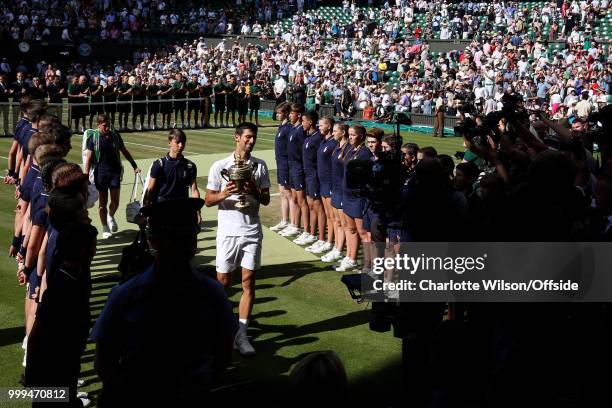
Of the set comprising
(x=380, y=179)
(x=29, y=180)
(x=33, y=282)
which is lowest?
(x=33, y=282)

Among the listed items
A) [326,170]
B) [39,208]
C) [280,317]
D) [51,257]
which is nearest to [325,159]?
[326,170]

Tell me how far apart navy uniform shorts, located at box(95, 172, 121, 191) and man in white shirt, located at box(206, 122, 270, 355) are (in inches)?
208

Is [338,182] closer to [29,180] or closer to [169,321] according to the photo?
[29,180]

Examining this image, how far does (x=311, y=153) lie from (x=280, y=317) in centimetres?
415

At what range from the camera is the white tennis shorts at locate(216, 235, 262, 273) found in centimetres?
858

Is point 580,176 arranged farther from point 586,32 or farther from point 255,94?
point 586,32

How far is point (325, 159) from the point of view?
1277 cm

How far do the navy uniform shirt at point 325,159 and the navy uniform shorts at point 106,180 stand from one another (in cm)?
330

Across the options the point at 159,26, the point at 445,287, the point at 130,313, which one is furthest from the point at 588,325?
the point at 159,26

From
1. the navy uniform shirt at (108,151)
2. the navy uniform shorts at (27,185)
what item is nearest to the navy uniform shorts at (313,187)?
the navy uniform shirt at (108,151)

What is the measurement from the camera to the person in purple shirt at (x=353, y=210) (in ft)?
37.9

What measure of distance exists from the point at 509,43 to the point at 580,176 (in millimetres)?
32324

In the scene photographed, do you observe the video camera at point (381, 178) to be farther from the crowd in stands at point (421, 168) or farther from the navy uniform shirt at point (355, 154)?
the navy uniform shirt at point (355, 154)

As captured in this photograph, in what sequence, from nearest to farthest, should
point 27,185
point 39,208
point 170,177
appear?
1. point 39,208
2. point 27,185
3. point 170,177
